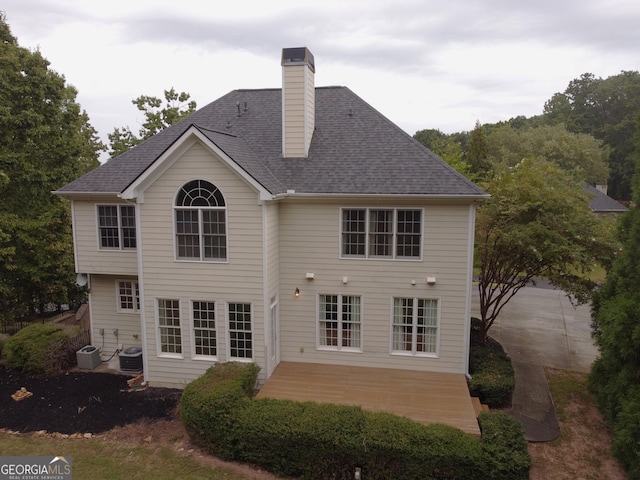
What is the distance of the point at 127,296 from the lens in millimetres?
14859

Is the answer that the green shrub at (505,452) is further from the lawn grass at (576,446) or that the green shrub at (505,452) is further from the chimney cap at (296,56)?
the chimney cap at (296,56)

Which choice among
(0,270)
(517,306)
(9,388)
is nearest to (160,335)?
(9,388)

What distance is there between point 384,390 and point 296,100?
933 cm

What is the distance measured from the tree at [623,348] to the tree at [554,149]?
27.0 metres

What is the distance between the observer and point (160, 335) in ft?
42.3

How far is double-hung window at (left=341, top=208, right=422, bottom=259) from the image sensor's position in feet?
41.9

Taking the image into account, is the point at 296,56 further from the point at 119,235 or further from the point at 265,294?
the point at 119,235

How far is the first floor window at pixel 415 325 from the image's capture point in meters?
13.0

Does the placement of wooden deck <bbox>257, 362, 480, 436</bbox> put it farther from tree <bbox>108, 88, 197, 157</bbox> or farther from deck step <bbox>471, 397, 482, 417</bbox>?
tree <bbox>108, 88, 197, 157</bbox>

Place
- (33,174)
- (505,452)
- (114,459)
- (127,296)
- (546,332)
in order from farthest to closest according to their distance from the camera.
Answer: (546,332) < (33,174) < (127,296) < (114,459) < (505,452)

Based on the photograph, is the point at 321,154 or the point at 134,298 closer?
the point at 321,154

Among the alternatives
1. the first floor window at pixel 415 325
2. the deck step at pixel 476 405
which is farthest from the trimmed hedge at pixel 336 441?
the first floor window at pixel 415 325

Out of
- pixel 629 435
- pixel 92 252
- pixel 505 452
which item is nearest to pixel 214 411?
pixel 505 452

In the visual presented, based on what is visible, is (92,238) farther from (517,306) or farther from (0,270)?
(517,306)
